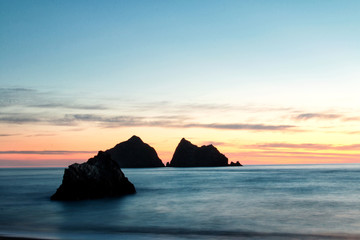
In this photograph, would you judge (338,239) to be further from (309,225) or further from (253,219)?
(253,219)

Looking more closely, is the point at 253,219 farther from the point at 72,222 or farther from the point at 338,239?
the point at 72,222

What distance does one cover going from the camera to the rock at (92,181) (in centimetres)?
3791

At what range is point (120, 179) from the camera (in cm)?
4394

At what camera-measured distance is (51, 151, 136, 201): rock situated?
3791cm

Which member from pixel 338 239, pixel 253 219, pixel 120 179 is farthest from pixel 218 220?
pixel 120 179

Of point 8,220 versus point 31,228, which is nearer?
point 31,228

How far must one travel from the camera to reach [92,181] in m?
39.6

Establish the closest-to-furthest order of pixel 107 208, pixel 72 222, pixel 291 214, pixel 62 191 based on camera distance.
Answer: pixel 72 222, pixel 291 214, pixel 107 208, pixel 62 191

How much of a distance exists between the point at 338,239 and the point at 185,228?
9.73 m

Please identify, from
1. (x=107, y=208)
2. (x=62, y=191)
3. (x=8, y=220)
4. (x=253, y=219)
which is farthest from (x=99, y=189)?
(x=253, y=219)

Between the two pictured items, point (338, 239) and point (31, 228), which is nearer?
point (338, 239)

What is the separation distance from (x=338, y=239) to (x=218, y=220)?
943 centimetres

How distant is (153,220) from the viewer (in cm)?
2714

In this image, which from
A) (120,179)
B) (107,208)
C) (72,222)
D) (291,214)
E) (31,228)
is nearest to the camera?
(31,228)
